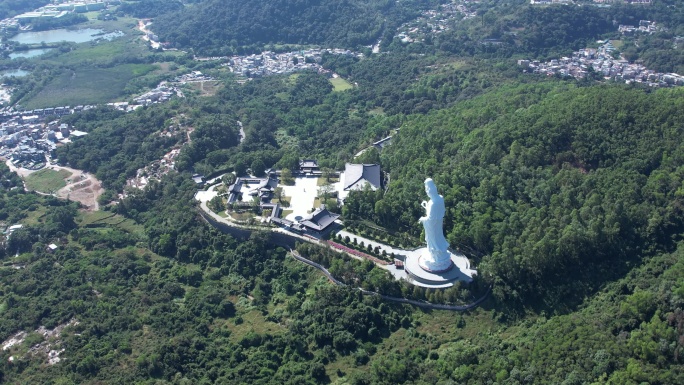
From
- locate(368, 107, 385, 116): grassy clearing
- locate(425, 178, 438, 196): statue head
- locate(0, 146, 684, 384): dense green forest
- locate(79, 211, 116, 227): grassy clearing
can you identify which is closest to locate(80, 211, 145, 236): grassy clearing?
locate(79, 211, 116, 227): grassy clearing

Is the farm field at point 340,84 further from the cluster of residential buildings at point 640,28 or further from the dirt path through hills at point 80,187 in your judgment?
the cluster of residential buildings at point 640,28

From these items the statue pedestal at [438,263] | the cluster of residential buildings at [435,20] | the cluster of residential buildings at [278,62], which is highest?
the statue pedestal at [438,263]

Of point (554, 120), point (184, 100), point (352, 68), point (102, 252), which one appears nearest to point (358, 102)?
point (352, 68)

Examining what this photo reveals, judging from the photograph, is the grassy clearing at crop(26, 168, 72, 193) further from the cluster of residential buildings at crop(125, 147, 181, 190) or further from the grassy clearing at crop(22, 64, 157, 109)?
the grassy clearing at crop(22, 64, 157, 109)

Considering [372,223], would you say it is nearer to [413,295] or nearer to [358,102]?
[413,295]

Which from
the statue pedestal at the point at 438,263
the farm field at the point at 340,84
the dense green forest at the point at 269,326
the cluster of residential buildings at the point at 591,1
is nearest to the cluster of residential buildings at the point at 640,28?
the cluster of residential buildings at the point at 591,1

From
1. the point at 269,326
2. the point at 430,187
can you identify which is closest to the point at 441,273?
the point at 430,187
